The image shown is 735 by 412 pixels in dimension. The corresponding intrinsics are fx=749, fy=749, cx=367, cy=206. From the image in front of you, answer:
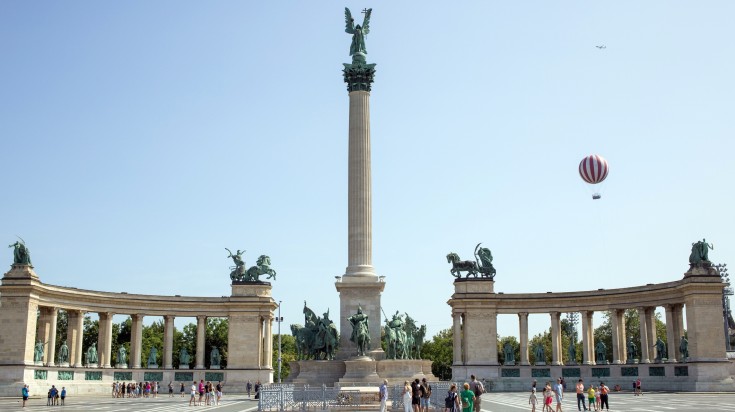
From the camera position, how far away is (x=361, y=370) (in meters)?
54.6

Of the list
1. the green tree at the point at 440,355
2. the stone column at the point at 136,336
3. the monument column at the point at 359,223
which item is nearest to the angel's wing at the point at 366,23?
the monument column at the point at 359,223

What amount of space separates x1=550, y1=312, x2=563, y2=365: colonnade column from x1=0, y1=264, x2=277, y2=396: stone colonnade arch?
3158 cm

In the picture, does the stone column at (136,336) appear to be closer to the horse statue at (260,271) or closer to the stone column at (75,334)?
the stone column at (75,334)

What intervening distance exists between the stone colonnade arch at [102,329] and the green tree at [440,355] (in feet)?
158

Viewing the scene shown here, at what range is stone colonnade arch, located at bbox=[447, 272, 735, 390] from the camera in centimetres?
7112

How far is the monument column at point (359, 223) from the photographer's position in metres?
59.2

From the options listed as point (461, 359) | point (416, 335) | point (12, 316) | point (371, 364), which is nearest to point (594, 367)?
point (461, 359)

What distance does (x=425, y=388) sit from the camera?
34.7m

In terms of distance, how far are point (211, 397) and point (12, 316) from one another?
22633 millimetres

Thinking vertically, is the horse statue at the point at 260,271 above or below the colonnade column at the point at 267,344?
above

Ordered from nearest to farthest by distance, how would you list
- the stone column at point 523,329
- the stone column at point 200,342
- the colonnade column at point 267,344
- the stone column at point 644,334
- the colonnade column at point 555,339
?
the stone column at point 644,334 < the colonnade column at point 555,339 < the stone column at point 523,329 < the stone column at point 200,342 < the colonnade column at point 267,344

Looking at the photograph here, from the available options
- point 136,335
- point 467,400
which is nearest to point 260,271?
point 136,335

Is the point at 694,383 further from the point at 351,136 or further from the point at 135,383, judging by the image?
the point at 135,383

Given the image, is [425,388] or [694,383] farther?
[694,383]
